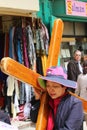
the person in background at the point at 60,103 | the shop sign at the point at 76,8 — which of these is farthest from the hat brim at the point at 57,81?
the shop sign at the point at 76,8

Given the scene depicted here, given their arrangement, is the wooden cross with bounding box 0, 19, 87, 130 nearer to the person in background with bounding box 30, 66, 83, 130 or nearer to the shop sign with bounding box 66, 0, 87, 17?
the person in background with bounding box 30, 66, 83, 130

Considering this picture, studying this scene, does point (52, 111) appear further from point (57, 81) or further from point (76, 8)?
point (76, 8)

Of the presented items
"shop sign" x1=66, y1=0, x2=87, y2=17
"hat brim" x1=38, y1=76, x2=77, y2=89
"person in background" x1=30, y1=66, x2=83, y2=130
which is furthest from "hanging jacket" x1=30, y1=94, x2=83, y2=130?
"shop sign" x1=66, y1=0, x2=87, y2=17

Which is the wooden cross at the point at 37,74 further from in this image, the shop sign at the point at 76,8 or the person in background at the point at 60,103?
the shop sign at the point at 76,8

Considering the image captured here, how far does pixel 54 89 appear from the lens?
2.29 metres

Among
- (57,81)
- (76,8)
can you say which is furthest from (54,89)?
(76,8)

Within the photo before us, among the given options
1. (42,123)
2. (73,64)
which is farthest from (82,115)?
(73,64)

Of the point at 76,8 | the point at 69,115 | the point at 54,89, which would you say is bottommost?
the point at 76,8

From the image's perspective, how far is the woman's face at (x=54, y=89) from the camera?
229 cm

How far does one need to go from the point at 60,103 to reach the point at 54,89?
108mm

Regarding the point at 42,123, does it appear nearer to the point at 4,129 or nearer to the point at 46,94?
the point at 46,94

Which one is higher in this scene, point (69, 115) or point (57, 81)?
point (57, 81)

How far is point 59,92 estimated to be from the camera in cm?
230

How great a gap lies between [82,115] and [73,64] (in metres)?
4.39
